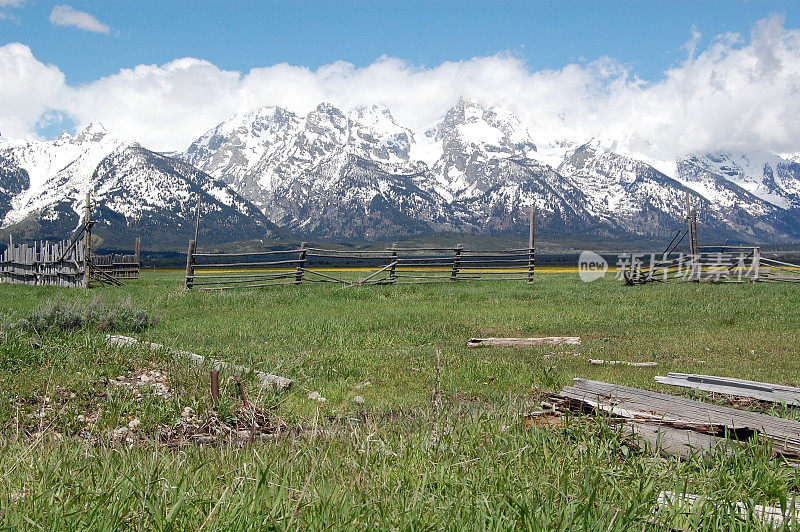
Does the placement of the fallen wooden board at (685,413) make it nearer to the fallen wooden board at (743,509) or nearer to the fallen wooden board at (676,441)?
the fallen wooden board at (676,441)

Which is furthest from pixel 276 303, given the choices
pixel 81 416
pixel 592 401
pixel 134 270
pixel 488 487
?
pixel 134 270

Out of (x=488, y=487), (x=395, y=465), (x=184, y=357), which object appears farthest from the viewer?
(x=184, y=357)

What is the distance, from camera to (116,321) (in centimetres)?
1123

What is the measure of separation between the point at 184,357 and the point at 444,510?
16.9 feet

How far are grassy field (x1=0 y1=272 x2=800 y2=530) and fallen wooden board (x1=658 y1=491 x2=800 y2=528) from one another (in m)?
0.05

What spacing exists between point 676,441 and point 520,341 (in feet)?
24.1

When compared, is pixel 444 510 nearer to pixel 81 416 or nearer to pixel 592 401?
pixel 592 401

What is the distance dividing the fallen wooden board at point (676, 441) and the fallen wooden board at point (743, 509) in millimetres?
775

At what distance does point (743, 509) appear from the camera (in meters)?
2.84

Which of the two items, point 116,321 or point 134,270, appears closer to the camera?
point 116,321

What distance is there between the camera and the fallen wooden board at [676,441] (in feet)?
12.2

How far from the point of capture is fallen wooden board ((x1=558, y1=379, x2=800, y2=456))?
12.5 feet

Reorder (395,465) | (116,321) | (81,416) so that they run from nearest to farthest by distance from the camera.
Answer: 1. (395,465)
2. (81,416)
3. (116,321)

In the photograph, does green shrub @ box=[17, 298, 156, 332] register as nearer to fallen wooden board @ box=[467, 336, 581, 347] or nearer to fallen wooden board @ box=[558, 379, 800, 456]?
fallen wooden board @ box=[467, 336, 581, 347]
